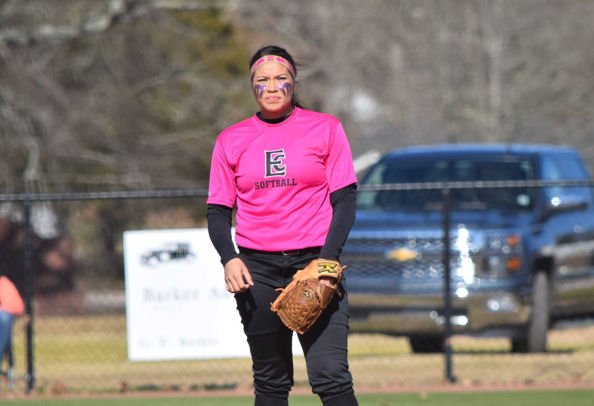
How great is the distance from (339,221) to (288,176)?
290 mm

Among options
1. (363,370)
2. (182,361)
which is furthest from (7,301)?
(363,370)

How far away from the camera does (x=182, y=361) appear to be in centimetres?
938

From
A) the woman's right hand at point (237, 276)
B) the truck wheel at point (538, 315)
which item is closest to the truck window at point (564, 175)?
the truck wheel at point (538, 315)

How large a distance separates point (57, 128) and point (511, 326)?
31.4ft

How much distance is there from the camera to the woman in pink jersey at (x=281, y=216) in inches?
174

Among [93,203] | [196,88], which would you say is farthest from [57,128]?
[196,88]

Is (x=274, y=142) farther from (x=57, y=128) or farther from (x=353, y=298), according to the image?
(x=57, y=128)

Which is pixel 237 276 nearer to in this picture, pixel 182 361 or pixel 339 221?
pixel 339 221

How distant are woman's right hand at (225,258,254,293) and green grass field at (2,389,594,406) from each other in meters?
3.76

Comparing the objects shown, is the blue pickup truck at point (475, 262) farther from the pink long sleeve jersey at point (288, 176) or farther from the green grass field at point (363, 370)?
the pink long sleeve jersey at point (288, 176)

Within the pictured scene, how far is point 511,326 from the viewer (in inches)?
368

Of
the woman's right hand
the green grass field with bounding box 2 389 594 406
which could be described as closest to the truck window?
the green grass field with bounding box 2 389 594 406

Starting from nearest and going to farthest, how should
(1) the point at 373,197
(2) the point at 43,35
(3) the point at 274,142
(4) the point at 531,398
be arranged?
1. (3) the point at 274,142
2. (4) the point at 531,398
3. (1) the point at 373,197
4. (2) the point at 43,35

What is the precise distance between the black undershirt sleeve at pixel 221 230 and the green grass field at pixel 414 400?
12.0 feet
